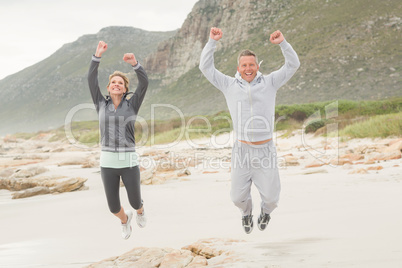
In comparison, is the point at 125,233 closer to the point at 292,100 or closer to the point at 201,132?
the point at 201,132

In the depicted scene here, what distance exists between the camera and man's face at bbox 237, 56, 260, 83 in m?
4.25

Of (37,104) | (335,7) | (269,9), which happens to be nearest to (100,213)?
(335,7)

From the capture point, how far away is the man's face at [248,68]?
4246 millimetres

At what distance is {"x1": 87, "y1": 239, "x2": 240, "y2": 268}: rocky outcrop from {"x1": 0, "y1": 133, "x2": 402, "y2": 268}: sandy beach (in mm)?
119

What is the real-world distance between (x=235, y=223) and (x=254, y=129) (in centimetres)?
149

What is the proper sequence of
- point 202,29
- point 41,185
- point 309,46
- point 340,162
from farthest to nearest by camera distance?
1. point 202,29
2. point 309,46
3. point 41,185
4. point 340,162

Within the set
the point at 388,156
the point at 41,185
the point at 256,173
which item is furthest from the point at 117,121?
the point at 388,156

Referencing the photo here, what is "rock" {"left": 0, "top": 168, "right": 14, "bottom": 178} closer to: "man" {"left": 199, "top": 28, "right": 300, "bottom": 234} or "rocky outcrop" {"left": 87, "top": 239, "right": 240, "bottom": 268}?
"rocky outcrop" {"left": 87, "top": 239, "right": 240, "bottom": 268}

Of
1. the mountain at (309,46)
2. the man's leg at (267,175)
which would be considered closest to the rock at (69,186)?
the man's leg at (267,175)

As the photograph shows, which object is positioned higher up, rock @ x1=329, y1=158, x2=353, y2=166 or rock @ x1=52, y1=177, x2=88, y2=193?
rock @ x1=329, y1=158, x2=353, y2=166

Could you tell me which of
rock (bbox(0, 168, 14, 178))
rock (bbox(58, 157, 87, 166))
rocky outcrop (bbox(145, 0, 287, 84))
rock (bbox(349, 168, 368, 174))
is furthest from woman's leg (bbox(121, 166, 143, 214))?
rocky outcrop (bbox(145, 0, 287, 84))

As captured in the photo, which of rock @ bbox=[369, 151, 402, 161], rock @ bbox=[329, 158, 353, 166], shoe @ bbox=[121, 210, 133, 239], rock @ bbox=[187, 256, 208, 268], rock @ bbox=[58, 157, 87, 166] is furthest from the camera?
rock @ bbox=[58, 157, 87, 166]

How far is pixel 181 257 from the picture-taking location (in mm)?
3613

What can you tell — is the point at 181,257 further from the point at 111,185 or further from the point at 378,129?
the point at 378,129
